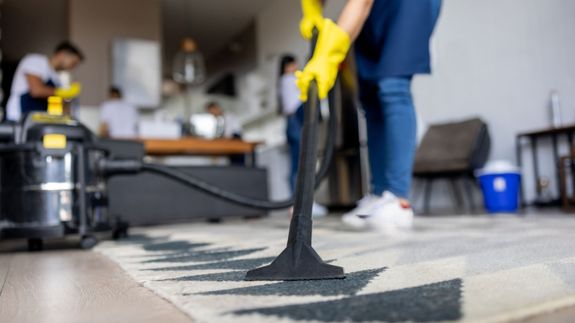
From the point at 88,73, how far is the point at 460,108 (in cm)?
406

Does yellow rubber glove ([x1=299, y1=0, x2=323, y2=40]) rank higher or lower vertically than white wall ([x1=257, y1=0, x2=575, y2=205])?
lower

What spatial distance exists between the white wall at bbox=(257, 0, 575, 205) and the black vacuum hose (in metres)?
1.90

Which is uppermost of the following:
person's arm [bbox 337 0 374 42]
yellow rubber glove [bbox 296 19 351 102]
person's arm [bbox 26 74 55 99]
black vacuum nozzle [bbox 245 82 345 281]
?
person's arm [bbox 26 74 55 99]

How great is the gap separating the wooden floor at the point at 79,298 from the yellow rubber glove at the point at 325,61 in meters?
0.44

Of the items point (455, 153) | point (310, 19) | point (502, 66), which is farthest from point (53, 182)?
point (502, 66)

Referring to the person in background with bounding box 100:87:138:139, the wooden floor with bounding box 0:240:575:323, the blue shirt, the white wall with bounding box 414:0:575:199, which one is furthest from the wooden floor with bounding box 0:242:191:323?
the person in background with bounding box 100:87:138:139

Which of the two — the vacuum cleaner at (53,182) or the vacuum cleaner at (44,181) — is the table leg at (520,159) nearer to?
the vacuum cleaner at (53,182)

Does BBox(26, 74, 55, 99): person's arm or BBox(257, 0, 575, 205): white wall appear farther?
BBox(257, 0, 575, 205): white wall

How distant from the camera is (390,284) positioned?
55cm

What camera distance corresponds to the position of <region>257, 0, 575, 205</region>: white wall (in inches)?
126

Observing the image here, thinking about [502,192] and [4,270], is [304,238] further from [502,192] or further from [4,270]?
[502,192]

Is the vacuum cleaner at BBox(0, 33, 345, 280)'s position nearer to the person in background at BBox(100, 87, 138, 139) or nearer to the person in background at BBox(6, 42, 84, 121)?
the person in background at BBox(6, 42, 84, 121)

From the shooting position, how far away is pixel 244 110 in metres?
7.66

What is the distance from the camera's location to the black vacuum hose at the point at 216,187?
1073 millimetres
